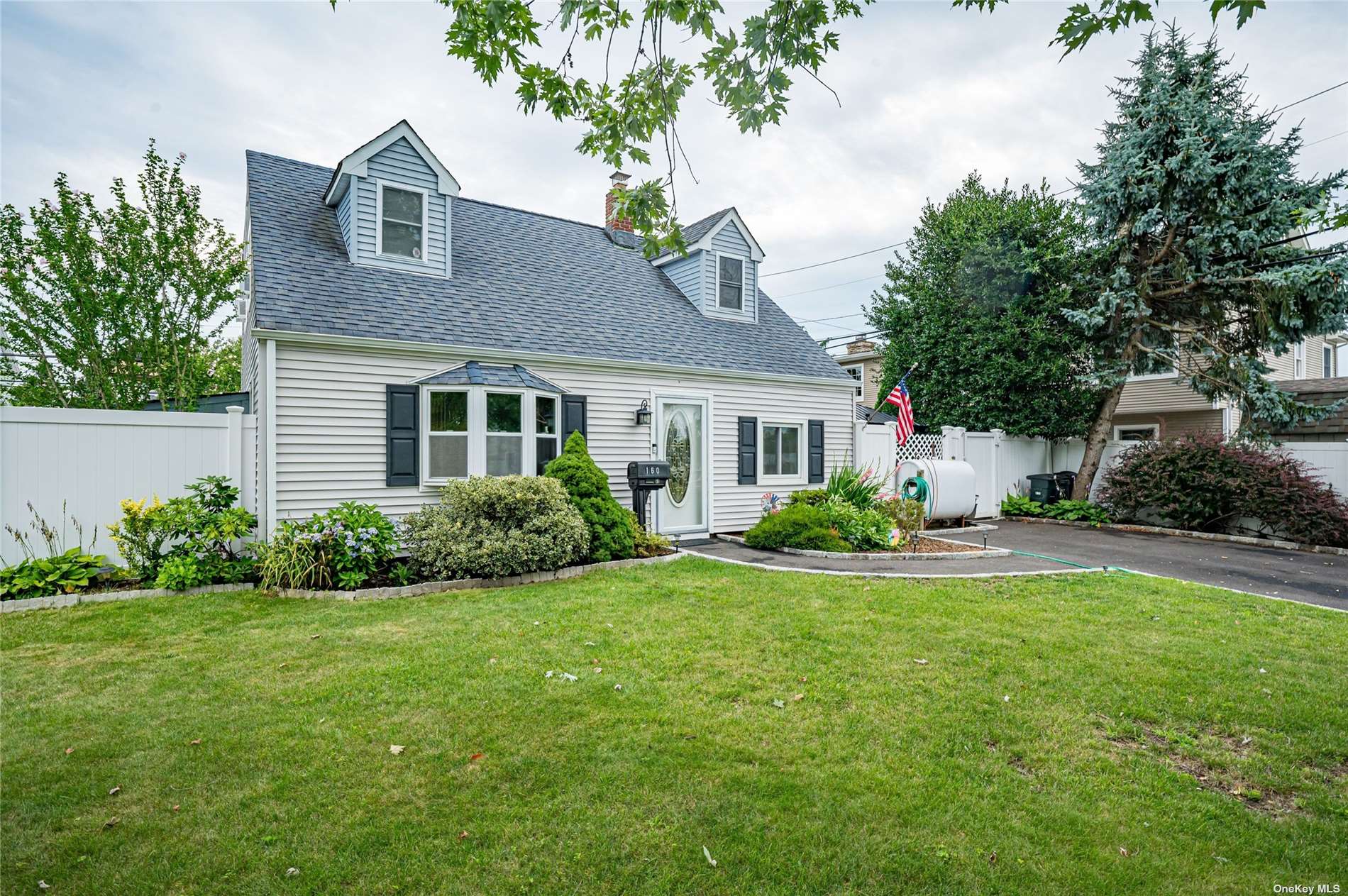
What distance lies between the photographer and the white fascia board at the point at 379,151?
29.9ft

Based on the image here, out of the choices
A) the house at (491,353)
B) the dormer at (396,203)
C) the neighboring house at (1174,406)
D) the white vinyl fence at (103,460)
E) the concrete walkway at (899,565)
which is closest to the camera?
the white vinyl fence at (103,460)

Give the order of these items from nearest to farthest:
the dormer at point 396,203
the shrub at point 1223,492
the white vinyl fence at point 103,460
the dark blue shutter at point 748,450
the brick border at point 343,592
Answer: the brick border at point 343,592
the white vinyl fence at point 103,460
the dormer at point 396,203
the shrub at point 1223,492
the dark blue shutter at point 748,450

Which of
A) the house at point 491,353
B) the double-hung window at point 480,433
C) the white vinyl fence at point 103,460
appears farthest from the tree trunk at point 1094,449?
the white vinyl fence at point 103,460

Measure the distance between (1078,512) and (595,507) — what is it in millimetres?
11374

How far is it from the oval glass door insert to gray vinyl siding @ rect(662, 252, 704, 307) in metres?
2.89

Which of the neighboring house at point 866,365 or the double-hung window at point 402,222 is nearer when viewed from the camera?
the double-hung window at point 402,222

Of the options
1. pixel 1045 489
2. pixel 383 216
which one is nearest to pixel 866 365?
pixel 1045 489

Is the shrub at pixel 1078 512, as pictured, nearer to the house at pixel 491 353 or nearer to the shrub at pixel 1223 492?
the shrub at pixel 1223 492

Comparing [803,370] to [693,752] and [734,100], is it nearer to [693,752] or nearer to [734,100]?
[734,100]

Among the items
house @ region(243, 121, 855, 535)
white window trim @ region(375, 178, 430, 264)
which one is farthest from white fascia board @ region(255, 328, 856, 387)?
white window trim @ region(375, 178, 430, 264)

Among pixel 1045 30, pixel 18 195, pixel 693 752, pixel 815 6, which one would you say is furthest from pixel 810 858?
pixel 18 195

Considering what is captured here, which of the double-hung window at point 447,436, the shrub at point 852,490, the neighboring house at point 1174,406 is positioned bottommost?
the shrub at point 852,490

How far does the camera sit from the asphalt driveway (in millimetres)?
7629

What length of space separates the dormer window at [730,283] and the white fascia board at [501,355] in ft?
6.70
